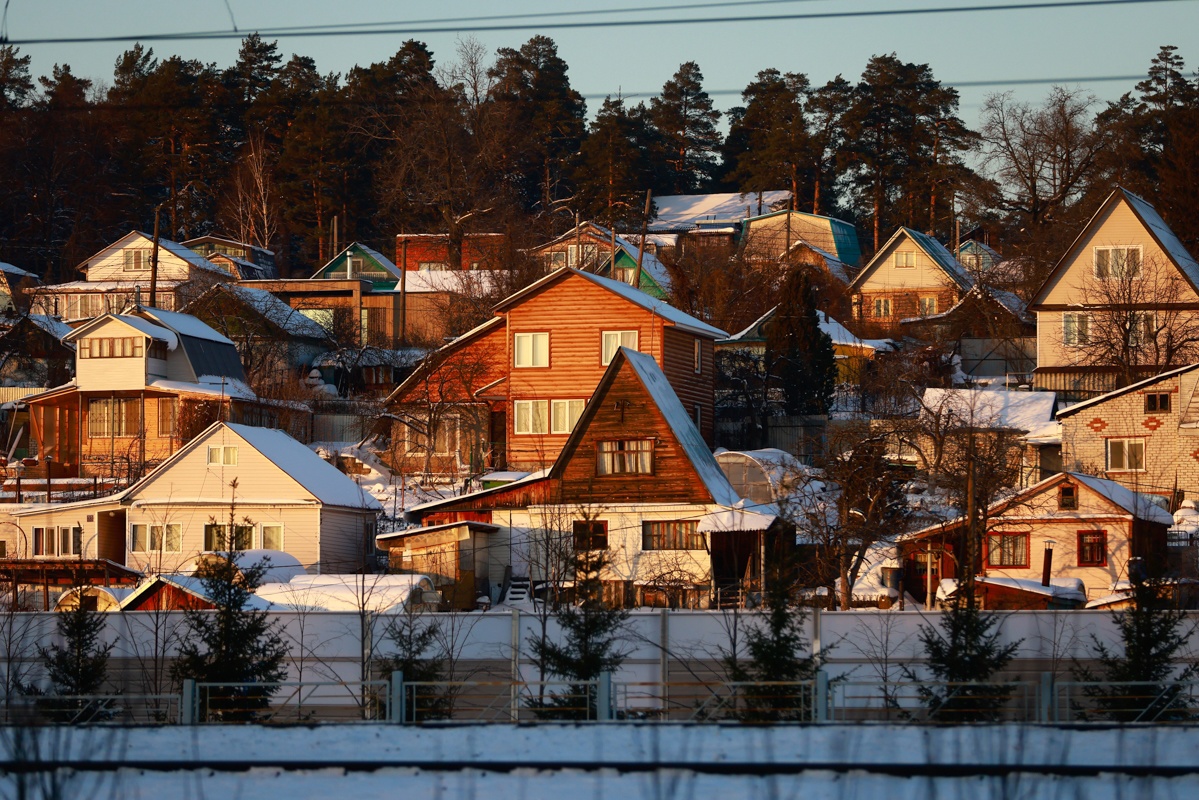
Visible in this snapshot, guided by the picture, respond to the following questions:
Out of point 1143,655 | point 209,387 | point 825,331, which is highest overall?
point 825,331

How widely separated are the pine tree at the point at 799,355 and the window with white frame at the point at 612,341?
6.49m

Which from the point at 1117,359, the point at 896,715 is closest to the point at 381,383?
the point at 1117,359

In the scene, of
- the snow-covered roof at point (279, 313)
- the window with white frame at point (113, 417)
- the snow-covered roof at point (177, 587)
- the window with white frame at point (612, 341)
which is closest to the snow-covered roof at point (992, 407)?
the window with white frame at point (612, 341)

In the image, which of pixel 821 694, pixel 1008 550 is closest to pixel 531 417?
pixel 1008 550

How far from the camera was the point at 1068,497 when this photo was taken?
111 ft

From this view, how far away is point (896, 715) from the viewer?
22203 mm

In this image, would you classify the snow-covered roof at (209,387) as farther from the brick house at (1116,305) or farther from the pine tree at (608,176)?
the pine tree at (608,176)

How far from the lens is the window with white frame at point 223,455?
38719 millimetres

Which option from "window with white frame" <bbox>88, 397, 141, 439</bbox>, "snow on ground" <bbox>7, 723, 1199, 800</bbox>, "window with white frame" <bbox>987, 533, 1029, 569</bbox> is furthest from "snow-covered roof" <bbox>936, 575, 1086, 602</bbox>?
"window with white frame" <bbox>88, 397, 141, 439</bbox>

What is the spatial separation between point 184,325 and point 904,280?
34.0 m

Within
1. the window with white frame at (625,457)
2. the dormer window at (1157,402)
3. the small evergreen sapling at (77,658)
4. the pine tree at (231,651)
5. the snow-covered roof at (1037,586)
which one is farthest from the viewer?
the dormer window at (1157,402)

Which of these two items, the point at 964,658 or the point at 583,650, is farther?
the point at 583,650

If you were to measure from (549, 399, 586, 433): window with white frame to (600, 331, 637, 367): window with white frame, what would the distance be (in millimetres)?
1622

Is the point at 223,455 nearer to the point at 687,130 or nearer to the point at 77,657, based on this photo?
the point at 77,657
